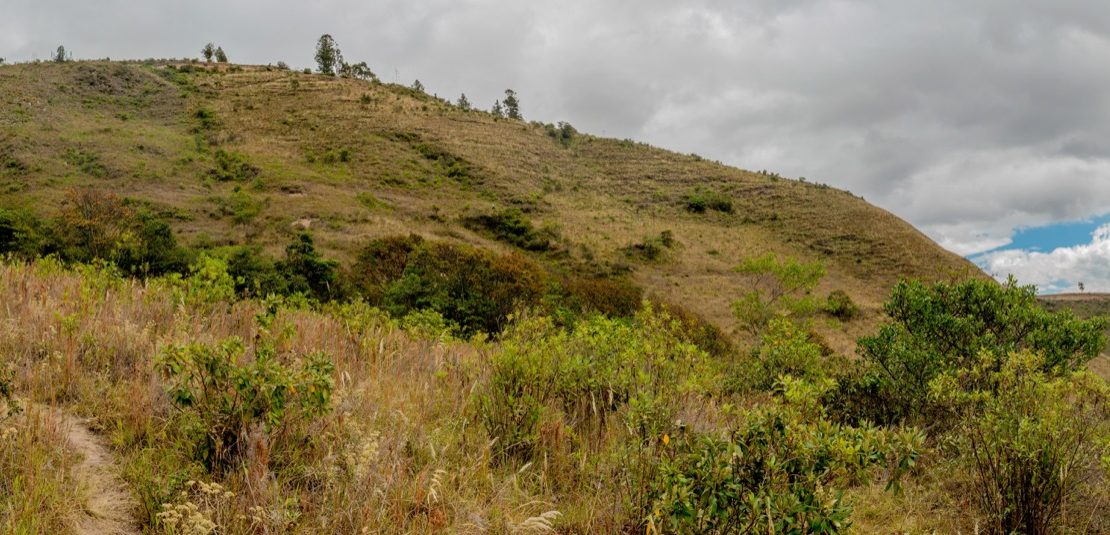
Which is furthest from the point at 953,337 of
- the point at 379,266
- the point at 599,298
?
the point at 379,266

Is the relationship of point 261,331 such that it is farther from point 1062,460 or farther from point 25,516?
point 1062,460

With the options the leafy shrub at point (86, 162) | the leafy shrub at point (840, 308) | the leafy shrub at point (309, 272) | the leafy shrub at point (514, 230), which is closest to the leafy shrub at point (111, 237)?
the leafy shrub at point (309, 272)

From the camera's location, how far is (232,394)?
2.83 meters

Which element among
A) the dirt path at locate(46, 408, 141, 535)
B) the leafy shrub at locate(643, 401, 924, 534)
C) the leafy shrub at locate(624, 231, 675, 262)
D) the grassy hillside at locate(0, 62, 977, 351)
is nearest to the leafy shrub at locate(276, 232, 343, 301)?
the grassy hillside at locate(0, 62, 977, 351)

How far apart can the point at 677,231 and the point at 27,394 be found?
50562 mm

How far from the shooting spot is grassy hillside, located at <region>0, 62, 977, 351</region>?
35.1 m

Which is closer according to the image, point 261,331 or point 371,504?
point 371,504

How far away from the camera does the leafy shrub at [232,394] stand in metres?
2.70

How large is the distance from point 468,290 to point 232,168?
38.2m

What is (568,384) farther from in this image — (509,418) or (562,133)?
(562,133)

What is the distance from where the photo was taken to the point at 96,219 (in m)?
20.7

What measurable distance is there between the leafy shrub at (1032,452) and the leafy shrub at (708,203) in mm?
56549

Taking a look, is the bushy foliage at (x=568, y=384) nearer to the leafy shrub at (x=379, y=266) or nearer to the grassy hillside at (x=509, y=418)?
the grassy hillside at (x=509, y=418)

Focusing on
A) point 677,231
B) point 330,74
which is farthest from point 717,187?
point 330,74
